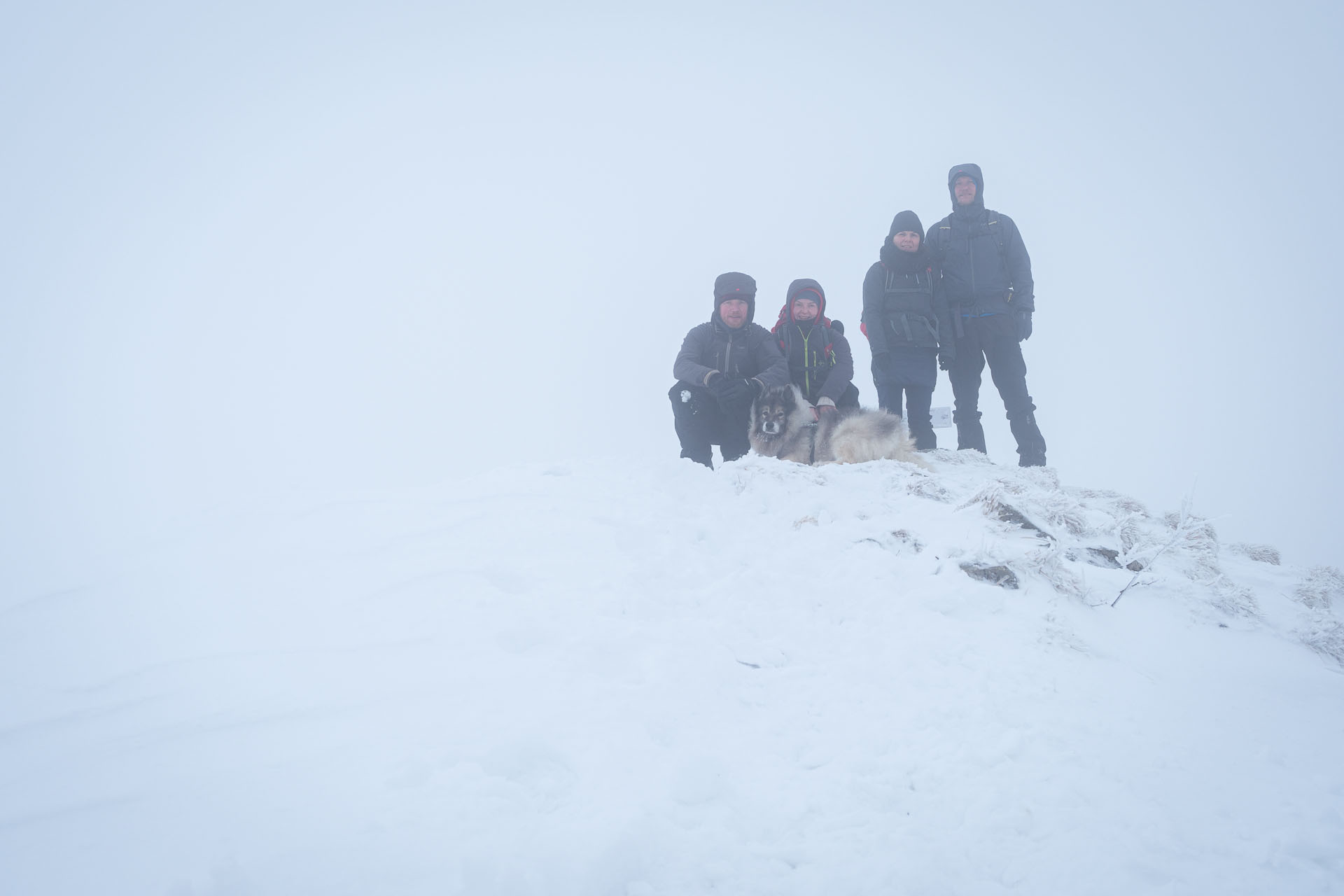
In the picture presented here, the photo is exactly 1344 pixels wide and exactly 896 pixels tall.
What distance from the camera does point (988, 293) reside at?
20.9 ft

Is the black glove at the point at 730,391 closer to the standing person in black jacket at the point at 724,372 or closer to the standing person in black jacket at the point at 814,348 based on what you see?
the standing person in black jacket at the point at 724,372

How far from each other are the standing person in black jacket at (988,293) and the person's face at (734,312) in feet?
6.59

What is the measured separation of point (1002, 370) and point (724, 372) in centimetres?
270

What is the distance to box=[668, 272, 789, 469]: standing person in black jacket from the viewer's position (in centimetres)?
645

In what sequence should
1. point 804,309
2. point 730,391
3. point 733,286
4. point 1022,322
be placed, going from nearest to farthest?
point 1022,322 < point 730,391 < point 733,286 < point 804,309

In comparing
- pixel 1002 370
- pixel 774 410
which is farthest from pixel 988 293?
pixel 774 410

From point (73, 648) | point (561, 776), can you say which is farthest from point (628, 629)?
point (73, 648)

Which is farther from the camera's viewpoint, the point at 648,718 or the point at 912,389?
the point at 912,389

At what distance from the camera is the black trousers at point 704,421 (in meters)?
6.47

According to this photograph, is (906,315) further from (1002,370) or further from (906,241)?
(1002,370)

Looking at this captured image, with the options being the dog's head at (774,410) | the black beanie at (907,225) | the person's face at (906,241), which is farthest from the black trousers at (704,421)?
the black beanie at (907,225)

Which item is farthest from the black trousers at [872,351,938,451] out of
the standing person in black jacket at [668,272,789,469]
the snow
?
the snow

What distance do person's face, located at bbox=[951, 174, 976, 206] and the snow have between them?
164 inches

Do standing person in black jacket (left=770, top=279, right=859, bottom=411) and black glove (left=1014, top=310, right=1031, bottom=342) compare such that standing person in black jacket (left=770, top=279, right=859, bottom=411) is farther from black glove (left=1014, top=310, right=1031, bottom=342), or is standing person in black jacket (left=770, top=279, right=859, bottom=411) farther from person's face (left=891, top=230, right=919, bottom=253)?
black glove (left=1014, top=310, right=1031, bottom=342)
